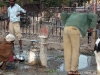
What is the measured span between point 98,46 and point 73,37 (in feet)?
1.90

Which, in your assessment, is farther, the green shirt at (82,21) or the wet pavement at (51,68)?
the wet pavement at (51,68)

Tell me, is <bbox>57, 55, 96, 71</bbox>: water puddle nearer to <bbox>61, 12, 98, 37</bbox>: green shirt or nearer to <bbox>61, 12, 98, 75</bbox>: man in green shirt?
<bbox>61, 12, 98, 75</bbox>: man in green shirt

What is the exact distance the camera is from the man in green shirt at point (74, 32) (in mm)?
5957

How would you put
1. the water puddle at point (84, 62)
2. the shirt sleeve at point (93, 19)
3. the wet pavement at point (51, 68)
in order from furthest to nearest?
the water puddle at point (84, 62) → the wet pavement at point (51, 68) → the shirt sleeve at point (93, 19)

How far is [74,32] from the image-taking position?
595 cm

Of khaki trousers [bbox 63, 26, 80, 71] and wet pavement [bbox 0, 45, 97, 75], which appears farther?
wet pavement [bbox 0, 45, 97, 75]

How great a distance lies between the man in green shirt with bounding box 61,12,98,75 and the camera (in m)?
5.96

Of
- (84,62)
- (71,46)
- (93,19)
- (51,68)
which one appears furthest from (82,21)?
(84,62)

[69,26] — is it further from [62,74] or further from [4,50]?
[4,50]

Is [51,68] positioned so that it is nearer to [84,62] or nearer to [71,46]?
[84,62]

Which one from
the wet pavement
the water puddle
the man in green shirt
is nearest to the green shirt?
the man in green shirt

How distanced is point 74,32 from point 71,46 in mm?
376

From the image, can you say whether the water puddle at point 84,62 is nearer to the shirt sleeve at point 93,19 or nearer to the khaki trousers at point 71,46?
the khaki trousers at point 71,46

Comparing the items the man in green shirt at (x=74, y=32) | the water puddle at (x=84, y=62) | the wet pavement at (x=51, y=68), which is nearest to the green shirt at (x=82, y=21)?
the man in green shirt at (x=74, y=32)
